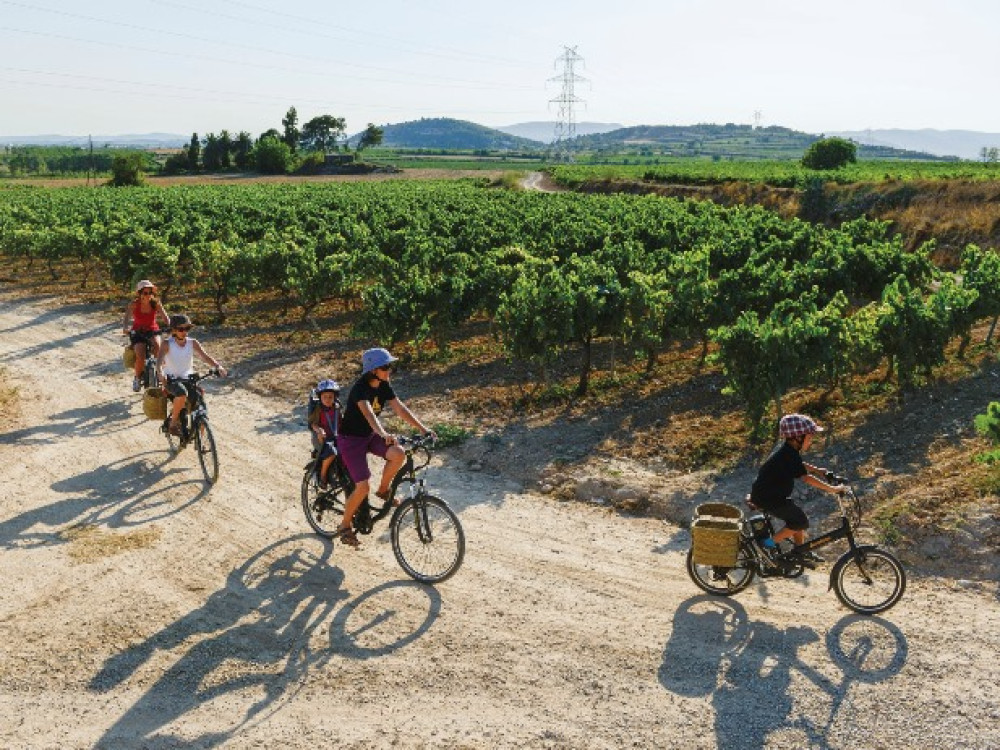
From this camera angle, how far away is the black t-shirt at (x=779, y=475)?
24.3 feet

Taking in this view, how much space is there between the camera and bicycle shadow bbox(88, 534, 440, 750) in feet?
20.2

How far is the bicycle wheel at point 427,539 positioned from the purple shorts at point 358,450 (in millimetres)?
570

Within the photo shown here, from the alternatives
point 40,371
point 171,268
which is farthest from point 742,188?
point 40,371

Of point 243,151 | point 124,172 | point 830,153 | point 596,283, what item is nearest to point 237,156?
point 243,151

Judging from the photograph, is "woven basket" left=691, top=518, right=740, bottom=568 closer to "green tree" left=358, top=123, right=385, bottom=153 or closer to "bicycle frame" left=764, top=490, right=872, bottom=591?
"bicycle frame" left=764, top=490, right=872, bottom=591

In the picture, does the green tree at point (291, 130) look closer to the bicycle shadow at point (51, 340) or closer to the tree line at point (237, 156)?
the tree line at point (237, 156)

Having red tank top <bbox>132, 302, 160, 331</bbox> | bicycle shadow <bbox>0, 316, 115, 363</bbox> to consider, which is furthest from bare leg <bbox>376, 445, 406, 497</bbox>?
bicycle shadow <bbox>0, 316, 115, 363</bbox>

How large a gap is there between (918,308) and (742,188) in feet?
152

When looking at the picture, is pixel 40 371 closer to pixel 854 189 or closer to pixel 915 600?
pixel 915 600

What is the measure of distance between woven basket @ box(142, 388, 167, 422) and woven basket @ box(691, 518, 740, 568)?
25.2 ft

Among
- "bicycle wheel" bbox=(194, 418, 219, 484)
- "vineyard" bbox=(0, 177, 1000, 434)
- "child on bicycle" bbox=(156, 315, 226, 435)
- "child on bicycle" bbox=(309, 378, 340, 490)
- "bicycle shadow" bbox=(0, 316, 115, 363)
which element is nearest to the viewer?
"child on bicycle" bbox=(309, 378, 340, 490)

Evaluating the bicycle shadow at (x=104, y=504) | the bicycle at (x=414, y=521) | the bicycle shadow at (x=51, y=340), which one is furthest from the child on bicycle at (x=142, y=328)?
the bicycle shadow at (x=51, y=340)

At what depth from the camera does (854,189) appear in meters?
44.6

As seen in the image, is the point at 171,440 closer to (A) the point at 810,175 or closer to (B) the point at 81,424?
(B) the point at 81,424
